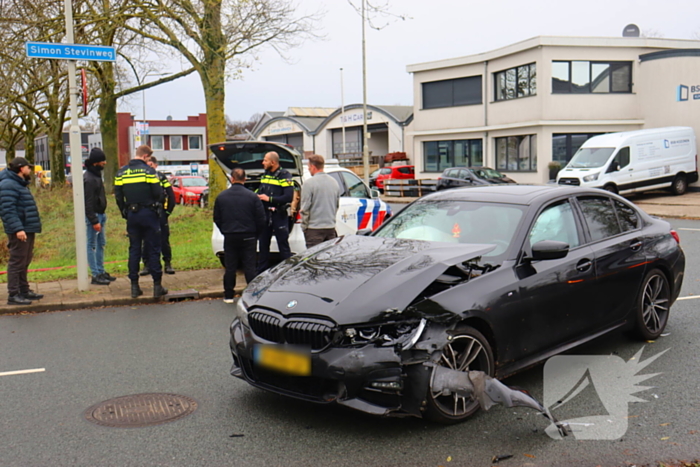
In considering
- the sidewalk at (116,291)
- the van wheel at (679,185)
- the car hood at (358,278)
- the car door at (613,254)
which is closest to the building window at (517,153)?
the van wheel at (679,185)

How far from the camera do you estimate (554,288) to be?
17.0 feet

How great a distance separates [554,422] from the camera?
426 cm

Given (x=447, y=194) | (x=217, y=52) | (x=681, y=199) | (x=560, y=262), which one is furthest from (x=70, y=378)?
(x=681, y=199)

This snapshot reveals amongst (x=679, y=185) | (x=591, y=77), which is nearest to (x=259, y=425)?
(x=679, y=185)

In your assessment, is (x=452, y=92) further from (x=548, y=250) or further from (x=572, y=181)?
(x=548, y=250)

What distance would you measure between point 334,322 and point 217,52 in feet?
44.6

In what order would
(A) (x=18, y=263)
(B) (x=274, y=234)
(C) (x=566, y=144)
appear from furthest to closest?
(C) (x=566, y=144), (B) (x=274, y=234), (A) (x=18, y=263)

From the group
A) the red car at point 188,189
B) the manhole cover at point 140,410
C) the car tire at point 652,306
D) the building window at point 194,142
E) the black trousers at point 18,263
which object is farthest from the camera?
the building window at point 194,142

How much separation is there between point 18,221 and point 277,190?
128 inches

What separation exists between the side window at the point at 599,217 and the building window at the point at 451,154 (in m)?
30.5

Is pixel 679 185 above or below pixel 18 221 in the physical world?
below

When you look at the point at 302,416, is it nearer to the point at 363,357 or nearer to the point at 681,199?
the point at 363,357

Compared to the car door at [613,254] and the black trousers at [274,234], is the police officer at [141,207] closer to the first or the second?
the black trousers at [274,234]

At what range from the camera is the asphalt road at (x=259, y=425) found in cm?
402
